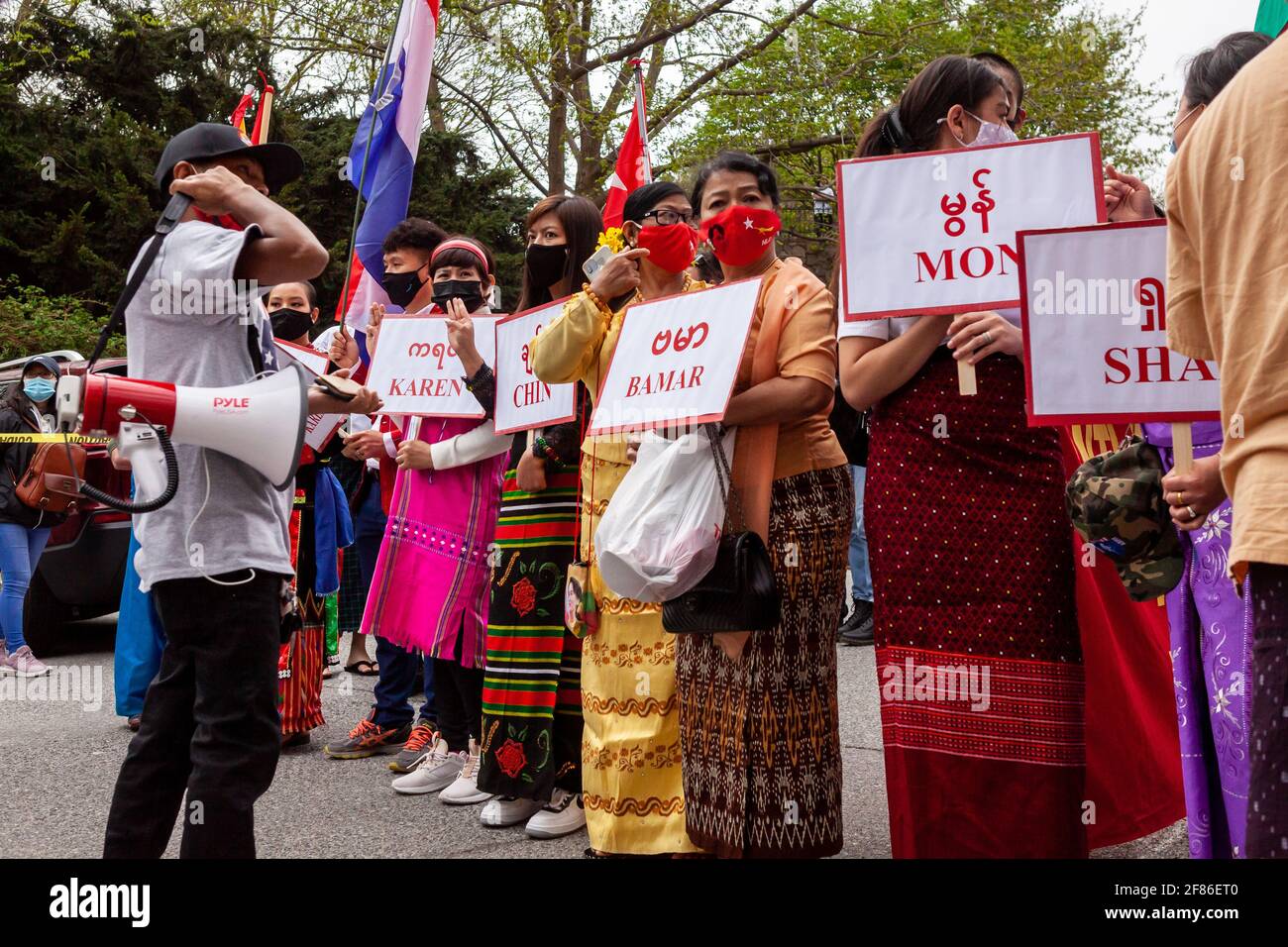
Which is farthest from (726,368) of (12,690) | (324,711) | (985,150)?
(12,690)

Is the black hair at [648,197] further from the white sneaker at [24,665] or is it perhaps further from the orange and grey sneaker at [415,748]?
the white sneaker at [24,665]

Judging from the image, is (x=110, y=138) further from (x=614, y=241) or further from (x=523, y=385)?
(x=614, y=241)

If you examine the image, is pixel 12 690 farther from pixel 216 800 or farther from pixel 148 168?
pixel 148 168

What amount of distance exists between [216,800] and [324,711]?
12.5ft

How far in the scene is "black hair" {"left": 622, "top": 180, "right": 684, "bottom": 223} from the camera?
424cm

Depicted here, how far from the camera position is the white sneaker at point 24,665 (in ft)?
24.6

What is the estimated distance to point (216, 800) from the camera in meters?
2.84

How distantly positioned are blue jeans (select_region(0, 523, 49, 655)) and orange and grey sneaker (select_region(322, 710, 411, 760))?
A: 3.08 meters

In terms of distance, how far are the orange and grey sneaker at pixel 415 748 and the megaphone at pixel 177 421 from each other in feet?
8.01

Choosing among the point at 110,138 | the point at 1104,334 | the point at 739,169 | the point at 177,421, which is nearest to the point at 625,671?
the point at 739,169

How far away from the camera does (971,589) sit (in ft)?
9.94

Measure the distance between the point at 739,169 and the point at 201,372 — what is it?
5.15 ft

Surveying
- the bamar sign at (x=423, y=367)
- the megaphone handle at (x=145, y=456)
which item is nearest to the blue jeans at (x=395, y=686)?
the bamar sign at (x=423, y=367)

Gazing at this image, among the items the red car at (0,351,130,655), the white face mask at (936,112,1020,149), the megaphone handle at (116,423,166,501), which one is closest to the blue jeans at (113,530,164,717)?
Answer: the red car at (0,351,130,655)
